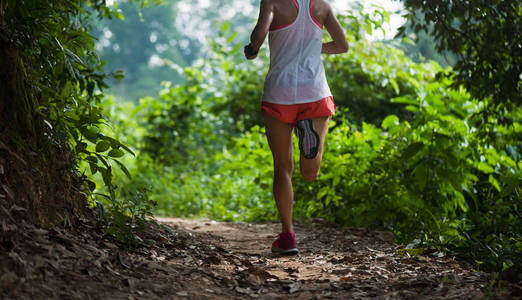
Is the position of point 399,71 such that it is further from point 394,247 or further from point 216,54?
point 394,247

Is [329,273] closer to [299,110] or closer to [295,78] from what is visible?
[299,110]

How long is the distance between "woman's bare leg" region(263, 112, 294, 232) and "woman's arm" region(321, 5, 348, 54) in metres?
0.65

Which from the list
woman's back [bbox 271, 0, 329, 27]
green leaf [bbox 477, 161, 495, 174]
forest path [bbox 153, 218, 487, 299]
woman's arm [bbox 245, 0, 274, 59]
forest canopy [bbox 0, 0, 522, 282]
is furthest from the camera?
green leaf [bbox 477, 161, 495, 174]

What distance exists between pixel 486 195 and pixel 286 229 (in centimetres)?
241

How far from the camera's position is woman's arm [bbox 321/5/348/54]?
3.52 metres

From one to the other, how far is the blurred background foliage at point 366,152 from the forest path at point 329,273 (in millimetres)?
372

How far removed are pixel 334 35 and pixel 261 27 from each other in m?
0.60

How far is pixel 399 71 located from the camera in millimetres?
7996

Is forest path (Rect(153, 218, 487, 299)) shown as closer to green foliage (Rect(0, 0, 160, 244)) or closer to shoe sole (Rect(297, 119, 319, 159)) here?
green foliage (Rect(0, 0, 160, 244))

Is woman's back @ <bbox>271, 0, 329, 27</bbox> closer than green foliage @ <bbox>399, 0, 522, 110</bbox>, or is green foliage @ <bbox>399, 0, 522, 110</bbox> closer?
woman's back @ <bbox>271, 0, 329, 27</bbox>

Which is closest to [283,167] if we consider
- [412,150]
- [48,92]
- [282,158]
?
[282,158]

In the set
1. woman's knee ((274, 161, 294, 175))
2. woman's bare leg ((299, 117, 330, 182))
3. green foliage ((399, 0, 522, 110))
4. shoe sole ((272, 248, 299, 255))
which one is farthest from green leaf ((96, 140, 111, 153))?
green foliage ((399, 0, 522, 110))

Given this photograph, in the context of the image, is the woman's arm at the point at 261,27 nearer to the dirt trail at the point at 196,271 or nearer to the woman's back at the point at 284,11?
the woman's back at the point at 284,11

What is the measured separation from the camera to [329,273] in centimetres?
288
